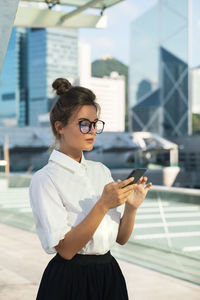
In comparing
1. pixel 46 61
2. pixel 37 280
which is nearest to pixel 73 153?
pixel 37 280

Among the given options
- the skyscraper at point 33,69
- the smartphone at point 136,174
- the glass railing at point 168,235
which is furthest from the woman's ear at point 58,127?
the skyscraper at point 33,69

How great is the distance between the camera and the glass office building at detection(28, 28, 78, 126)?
140 meters

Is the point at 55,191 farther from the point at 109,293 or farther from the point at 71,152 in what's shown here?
the point at 109,293

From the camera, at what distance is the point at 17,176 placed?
9164 mm

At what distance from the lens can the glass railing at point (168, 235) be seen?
189 inches

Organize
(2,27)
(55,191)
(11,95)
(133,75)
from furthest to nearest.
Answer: (11,95), (133,75), (2,27), (55,191)

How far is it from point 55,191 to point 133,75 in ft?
322

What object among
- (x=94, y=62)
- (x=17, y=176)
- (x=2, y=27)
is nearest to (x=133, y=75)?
(x=94, y=62)

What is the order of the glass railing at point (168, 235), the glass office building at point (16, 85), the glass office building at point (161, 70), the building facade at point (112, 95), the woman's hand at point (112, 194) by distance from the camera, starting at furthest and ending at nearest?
the glass office building at point (16, 85)
the building facade at point (112, 95)
the glass office building at point (161, 70)
the glass railing at point (168, 235)
the woman's hand at point (112, 194)

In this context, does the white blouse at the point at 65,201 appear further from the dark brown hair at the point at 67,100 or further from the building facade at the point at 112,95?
the building facade at the point at 112,95

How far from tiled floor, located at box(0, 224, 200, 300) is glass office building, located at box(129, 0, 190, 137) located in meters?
80.6

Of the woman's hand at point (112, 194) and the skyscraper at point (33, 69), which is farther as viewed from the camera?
the skyscraper at point (33, 69)

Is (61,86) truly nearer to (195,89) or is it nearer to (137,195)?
(137,195)

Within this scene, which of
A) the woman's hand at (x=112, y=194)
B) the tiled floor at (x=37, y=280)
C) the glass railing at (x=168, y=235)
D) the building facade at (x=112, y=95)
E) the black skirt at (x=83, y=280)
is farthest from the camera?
the building facade at (x=112, y=95)
